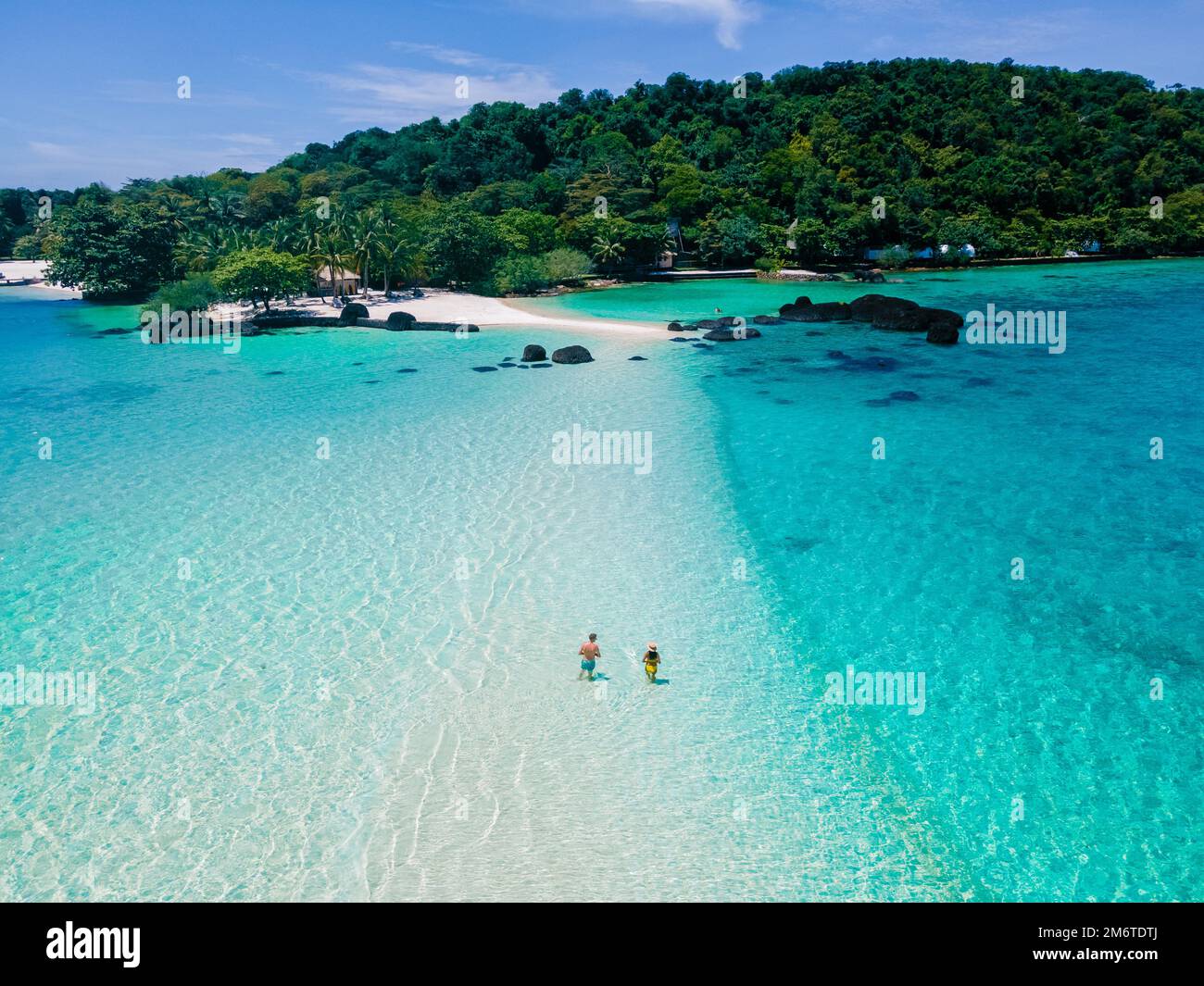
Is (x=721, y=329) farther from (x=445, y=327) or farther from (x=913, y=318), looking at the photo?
(x=445, y=327)

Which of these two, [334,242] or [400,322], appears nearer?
[400,322]

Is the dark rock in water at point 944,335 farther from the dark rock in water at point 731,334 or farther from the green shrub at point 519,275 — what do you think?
the green shrub at point 519,275

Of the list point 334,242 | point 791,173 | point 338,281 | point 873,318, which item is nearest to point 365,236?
point 334,242

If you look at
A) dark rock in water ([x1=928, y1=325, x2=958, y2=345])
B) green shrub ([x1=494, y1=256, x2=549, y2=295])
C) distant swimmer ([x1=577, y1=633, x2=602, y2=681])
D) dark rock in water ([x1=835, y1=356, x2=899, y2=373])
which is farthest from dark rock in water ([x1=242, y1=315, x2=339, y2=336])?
distant swimmer ([x1=577, y1=633, x2=602, y2=681])

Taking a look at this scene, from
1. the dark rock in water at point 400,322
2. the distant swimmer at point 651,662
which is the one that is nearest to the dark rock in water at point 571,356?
the dark rock in water at point 400,322

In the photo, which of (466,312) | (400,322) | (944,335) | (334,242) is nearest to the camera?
(944,335)
